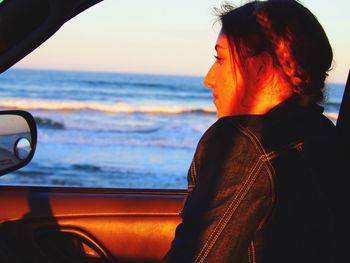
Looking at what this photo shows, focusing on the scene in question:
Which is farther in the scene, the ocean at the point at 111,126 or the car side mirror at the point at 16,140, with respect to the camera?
the ocean at the point at 111,126

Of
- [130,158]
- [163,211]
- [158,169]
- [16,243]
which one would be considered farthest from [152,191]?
[130,158]

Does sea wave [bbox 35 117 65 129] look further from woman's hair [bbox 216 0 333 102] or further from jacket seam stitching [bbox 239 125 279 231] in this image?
jacket seam stitching [bbox 239 125 279 231]

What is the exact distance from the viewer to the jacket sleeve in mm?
1301

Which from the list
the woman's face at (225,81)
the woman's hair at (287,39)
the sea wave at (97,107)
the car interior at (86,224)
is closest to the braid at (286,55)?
the woman's hair at (287,39)

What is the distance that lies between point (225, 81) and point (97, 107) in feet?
72.6

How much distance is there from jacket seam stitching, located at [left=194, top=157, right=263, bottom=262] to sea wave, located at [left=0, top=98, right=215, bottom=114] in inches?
847

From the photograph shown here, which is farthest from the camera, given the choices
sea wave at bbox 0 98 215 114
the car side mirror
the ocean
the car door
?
sea wave at bbox 0 98 215 114

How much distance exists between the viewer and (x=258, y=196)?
1.30 m

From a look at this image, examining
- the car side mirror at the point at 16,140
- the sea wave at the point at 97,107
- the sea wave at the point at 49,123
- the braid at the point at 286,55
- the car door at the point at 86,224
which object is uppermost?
the braid at the point at 286,55

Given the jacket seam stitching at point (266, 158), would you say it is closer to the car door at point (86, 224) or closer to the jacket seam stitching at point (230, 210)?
the jacket seam stitching at point (230, 210)

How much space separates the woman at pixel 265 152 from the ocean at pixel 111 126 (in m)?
0.21

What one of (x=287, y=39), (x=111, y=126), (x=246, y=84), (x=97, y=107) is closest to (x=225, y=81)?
(x=246, y=84)

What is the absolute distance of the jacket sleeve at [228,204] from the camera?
1.30 meters

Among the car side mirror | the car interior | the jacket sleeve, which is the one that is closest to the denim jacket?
the jacket sleeve
